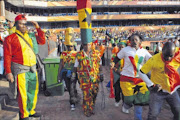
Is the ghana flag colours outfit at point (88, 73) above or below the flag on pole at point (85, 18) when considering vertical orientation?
below

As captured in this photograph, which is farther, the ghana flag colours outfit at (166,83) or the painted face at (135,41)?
the painted face at (135,41)

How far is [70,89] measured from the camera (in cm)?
458

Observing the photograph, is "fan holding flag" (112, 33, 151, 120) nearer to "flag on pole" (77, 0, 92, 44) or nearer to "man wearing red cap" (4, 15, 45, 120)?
"flag on pole" (77, 0, 92, 44)

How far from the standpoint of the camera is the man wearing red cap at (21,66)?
333 cm

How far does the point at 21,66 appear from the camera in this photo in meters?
3.41

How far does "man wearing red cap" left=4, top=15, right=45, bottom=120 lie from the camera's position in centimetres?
333

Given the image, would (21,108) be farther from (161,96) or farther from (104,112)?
(161,96)

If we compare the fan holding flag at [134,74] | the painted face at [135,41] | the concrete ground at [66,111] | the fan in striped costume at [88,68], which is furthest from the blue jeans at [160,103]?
the fan in striped costume at [88,68]

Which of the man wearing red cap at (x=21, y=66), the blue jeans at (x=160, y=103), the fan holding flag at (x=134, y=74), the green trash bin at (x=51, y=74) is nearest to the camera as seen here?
the blue jeans at (x=160, y=103)

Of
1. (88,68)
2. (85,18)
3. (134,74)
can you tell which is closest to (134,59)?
(134,74)

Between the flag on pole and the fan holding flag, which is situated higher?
the flag on pole

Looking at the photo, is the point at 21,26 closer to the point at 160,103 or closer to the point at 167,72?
the point at 167,72

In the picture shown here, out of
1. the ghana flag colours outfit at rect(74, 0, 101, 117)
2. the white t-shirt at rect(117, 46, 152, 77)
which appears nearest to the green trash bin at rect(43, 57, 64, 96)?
the ghana flag colours outfit at rect(74, 0, 101, 117)

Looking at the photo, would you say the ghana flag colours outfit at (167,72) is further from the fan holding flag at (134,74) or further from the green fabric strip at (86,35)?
the green fabric strip at (86,35)
